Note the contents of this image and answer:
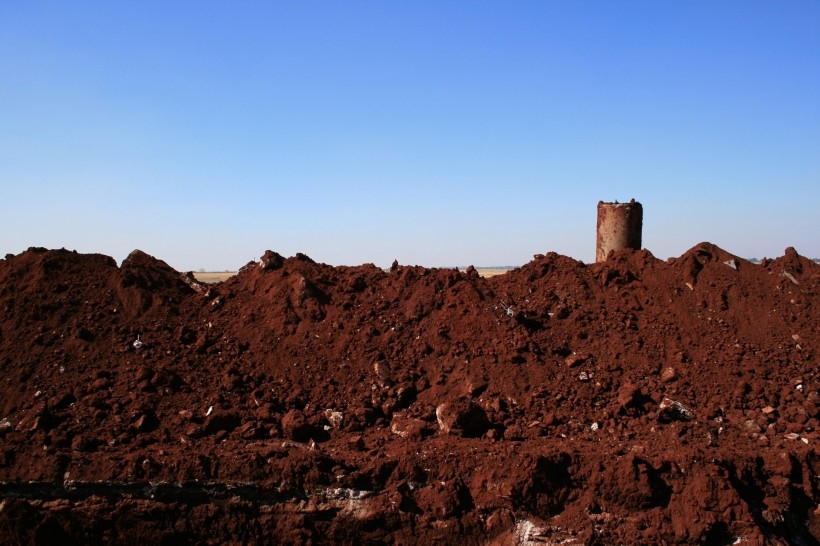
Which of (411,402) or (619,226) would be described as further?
(619,226)

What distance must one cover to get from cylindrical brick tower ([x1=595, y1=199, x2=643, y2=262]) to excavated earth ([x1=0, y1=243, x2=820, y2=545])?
0.73 m

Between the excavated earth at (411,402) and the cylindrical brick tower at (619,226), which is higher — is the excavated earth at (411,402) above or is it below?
below

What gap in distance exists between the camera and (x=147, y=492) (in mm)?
6277

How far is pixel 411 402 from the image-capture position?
26.0 ft

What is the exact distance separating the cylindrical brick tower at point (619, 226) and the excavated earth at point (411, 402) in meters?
0.73

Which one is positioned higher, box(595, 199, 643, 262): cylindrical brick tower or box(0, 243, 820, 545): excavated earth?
box(595, 199, 643, 262): cylindrical brick tower

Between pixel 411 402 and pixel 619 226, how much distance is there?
16.8 feet

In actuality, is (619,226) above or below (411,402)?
above

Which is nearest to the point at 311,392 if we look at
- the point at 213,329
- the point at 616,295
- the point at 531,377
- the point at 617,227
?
the point at 213,329

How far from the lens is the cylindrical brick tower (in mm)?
10766

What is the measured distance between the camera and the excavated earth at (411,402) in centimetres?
627

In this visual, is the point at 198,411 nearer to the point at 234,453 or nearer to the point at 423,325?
the point at 234,453

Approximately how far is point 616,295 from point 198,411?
594 centimetres

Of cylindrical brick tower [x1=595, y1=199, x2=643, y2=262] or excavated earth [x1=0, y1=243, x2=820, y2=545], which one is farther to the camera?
cylindrical brick tower [x1=595, y1=199, x2=643, y2=262]
